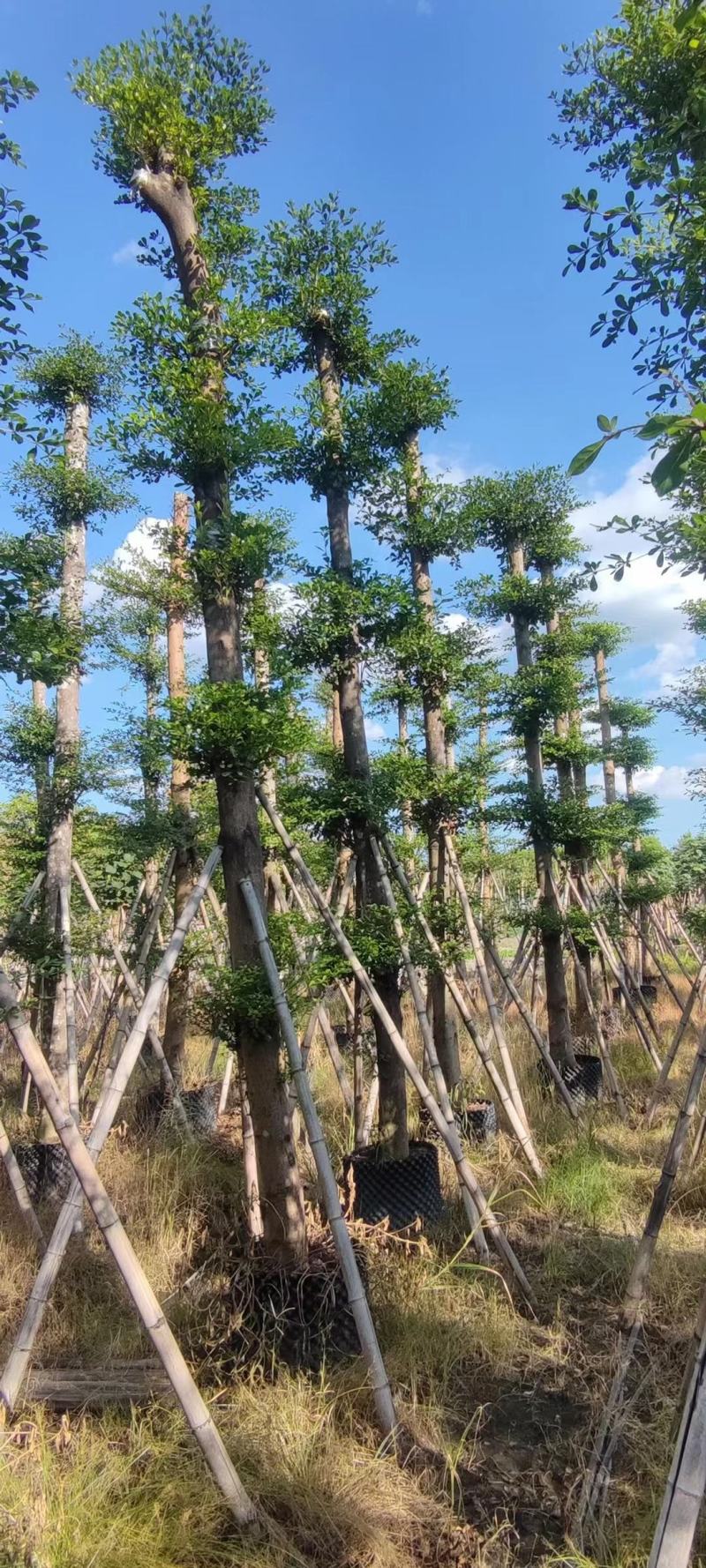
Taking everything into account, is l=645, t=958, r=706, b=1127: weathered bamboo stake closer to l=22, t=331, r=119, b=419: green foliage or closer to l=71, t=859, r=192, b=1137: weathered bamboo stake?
l=71, t=859, r=192, b=1137: weathered bamboo stake

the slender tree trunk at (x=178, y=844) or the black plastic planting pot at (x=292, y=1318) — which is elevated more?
the slender tree trunk at (x=178, y=844)

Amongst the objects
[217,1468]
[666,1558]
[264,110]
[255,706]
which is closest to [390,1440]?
[217,1468]

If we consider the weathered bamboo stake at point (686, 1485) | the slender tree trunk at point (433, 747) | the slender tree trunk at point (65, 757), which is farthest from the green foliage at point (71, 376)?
the weathered bamboo stake at point (686, 1485)

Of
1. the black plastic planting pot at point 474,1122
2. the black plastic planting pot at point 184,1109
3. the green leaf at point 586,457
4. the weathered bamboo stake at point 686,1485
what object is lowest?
the black plastic planting pot at point 474,1122

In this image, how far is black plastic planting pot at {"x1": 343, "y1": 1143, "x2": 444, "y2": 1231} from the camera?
524 cm

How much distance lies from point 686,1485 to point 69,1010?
5.42 meters

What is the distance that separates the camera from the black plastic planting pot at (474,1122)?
686 cm

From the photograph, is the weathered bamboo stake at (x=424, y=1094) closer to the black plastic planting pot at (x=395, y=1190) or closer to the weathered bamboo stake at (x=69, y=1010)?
the black plastic planting pot at (x=395, y=1190)

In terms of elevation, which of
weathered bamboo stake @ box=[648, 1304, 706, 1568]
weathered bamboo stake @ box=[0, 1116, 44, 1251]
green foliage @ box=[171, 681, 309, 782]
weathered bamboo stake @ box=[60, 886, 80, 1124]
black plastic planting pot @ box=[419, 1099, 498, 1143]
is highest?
green foliage @ box=[171, 681, 309, 782]

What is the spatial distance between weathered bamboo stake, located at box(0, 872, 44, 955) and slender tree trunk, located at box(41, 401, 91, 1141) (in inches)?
3.7

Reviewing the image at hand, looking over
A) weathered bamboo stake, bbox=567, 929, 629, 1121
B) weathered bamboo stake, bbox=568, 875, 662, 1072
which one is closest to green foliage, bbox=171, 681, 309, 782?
weathered bamboo stake, bbox=567, 929, 629, 1121

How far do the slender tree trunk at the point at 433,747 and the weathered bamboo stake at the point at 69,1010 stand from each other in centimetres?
288

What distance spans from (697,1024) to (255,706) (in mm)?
9510

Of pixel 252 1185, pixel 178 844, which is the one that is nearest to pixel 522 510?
pixel 178 844
